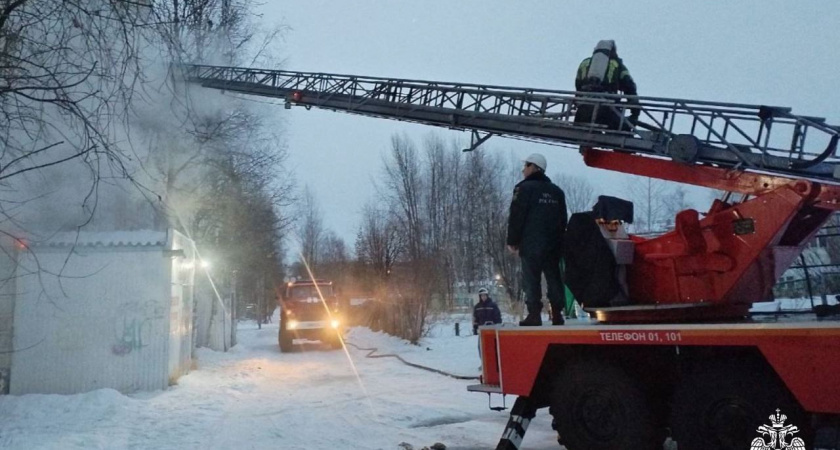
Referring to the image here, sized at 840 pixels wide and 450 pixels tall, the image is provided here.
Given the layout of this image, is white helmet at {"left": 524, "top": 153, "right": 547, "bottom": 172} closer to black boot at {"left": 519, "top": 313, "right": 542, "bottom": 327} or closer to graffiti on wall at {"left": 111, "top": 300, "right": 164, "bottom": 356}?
black boot at {"left": 519, "top": 313, "right": 542, "bottom": 327}

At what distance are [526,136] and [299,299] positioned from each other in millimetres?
15068

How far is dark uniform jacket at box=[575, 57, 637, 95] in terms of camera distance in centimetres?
700

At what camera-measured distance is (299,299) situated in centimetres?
2123

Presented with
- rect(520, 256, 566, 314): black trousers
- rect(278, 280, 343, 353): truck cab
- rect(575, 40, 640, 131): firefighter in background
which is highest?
rect(575, 40, 640, 131): firefighter in background

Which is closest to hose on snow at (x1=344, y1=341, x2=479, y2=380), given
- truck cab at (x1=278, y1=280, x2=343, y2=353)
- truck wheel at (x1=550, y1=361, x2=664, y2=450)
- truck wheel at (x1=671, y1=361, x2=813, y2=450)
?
truck cab at (x1=278, y1=280, x2=343, y2=353)

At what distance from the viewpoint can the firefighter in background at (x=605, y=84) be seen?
6.81 metres

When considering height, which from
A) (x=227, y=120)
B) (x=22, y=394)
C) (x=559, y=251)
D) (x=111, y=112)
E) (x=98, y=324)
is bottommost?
(x=22, y=394)

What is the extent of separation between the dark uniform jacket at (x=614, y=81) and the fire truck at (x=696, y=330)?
0.60 ft

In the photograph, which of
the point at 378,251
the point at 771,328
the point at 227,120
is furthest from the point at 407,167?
the point at 771,328

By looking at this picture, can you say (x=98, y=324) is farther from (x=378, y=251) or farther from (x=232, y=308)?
(x=378, y=251)

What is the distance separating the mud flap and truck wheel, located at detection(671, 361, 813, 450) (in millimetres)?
1248

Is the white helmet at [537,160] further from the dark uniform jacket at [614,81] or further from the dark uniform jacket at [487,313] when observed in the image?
the dark uniform jacket at [487,313]

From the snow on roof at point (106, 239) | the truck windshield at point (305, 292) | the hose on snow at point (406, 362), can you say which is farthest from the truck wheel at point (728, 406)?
the truck windshield at point (305, 292)

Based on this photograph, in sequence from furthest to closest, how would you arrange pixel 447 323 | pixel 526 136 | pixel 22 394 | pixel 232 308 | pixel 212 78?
1. pixel 447 323
2. pixel 232 308
3. pixel 212 78
4. pixel 22 394
5. pixel 526 136
